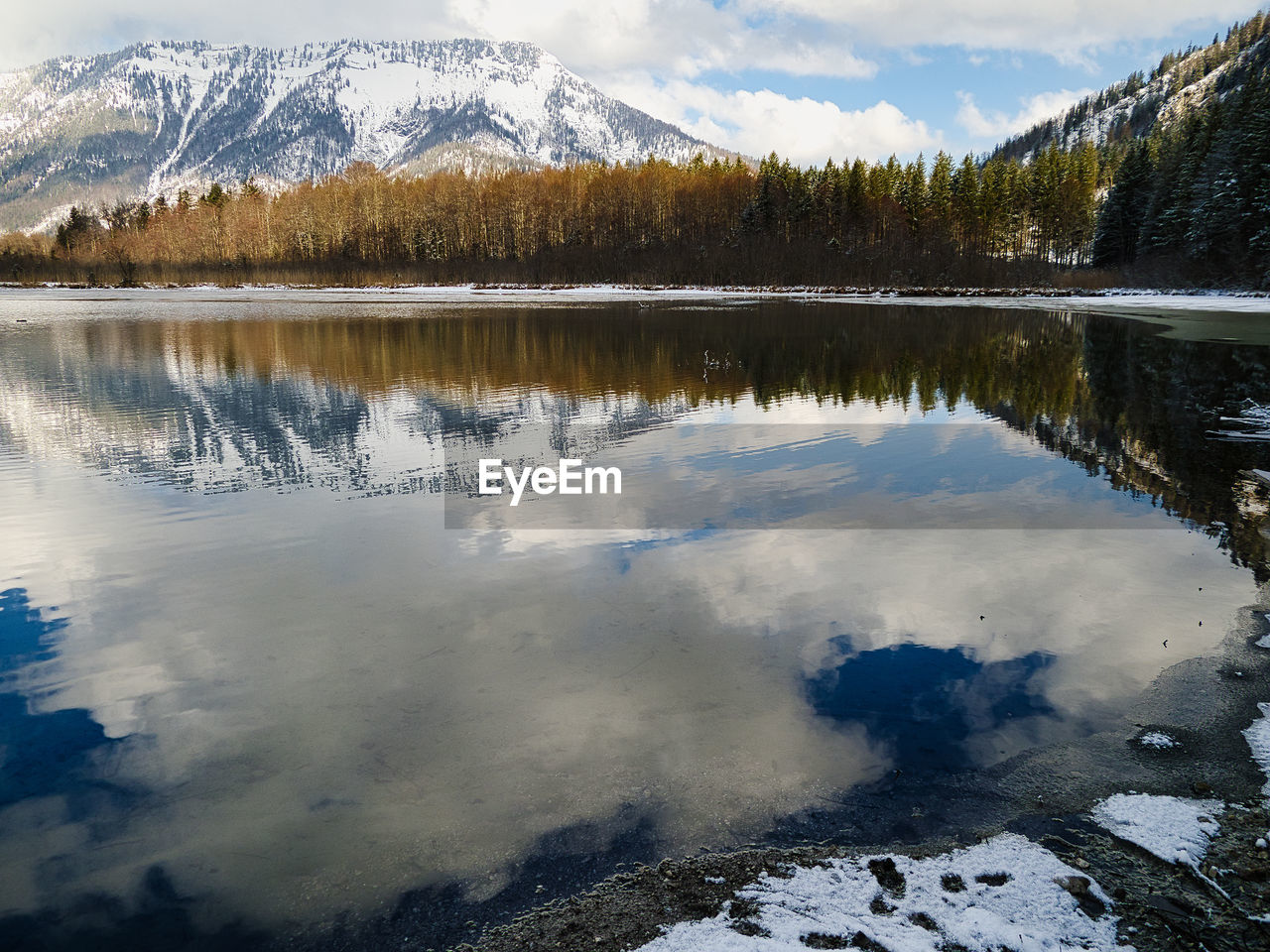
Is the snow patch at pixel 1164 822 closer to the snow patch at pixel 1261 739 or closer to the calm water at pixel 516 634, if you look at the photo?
the snow patch at pixel 1261 739

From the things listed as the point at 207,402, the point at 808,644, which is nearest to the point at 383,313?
the point at 207,402

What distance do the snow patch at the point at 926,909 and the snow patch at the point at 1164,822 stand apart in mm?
524

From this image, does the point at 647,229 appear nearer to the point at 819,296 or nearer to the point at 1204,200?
the point at 819,296

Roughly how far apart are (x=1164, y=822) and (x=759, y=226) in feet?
337

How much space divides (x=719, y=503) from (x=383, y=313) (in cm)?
4560

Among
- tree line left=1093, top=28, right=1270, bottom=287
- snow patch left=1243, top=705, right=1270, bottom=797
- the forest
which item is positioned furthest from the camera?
the forest

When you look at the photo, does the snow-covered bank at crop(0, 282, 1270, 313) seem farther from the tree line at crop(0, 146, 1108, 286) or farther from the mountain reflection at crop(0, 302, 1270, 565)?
the mountain reflection at crop(0, 302, 1270, 565)

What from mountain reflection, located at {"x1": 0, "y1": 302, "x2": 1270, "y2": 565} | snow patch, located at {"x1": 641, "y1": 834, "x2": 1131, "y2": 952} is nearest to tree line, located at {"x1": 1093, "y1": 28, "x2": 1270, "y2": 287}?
mountain reflection, located at {"x1": 0, "y1": 302, "x2": 1270, "y2": 565}

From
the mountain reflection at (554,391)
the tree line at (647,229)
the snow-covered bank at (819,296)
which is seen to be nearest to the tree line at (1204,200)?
the snow-covered bank at (819,296)

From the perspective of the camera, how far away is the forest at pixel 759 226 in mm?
66625

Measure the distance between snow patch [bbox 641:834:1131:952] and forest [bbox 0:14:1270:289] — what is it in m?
68.5

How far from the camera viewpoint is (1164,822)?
Result: 13.7ft

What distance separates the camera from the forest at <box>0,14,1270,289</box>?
6662cm

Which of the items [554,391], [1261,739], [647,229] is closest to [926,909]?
[1261,739]
